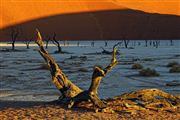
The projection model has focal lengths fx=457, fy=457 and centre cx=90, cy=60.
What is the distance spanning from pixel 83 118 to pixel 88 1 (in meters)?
126

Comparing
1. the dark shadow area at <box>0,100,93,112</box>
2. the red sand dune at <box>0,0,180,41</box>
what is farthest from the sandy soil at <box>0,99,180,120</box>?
the red sand dune at <box>0,0,180,41</box>

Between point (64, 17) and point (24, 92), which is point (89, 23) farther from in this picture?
point (24, 92)

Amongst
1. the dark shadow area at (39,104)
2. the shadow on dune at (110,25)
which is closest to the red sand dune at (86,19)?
the shadow on dune at (110,25)

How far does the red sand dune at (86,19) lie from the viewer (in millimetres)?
126438

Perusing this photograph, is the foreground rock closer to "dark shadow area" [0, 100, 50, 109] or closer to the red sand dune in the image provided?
"dark shadow area" [0, 100, 50, 109]

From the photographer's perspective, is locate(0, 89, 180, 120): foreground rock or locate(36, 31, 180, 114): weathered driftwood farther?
locate(36, 31, 180, 114): weathered driftwood

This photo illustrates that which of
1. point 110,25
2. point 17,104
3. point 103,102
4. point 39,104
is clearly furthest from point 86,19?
point 103,102

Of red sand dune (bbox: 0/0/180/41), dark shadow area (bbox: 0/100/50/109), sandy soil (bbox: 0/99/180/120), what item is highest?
red sand dune (bbox: 0/0/180/41)

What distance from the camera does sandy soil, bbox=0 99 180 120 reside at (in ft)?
37.8

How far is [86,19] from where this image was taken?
429ft

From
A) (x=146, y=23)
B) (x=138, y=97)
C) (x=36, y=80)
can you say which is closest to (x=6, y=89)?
(x=36, y=80)

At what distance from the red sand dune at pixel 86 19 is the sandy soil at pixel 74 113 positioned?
110499mm

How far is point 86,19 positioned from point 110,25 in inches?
279

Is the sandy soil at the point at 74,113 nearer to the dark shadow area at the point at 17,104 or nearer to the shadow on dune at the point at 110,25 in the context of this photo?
the dark shadow area at the point at 17,104
